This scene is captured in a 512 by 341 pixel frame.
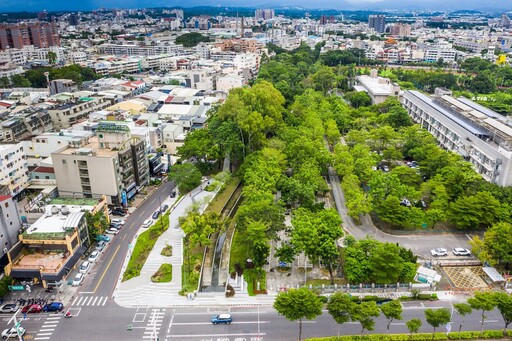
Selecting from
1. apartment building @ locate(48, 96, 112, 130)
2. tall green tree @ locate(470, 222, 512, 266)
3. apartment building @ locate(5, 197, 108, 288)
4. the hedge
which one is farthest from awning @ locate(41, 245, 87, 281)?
apartment building @ locate(48, 96, 112, 130)

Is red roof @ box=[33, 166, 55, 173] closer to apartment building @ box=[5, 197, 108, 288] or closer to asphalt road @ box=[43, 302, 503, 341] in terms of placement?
apartment building @ box=[5, 197, 108, 288]

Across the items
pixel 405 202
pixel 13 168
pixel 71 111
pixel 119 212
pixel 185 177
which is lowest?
pixel 119 212

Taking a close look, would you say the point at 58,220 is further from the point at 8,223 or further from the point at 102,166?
the point at 102,166

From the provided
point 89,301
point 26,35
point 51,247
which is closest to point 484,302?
point 89,301

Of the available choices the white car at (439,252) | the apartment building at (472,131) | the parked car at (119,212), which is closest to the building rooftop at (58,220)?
the parked car at (119,212)

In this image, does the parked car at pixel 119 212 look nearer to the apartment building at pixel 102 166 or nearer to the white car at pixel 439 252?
the apartment building at pixel 102 166

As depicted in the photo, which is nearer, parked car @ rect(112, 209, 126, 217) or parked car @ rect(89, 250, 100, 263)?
parked car @ rect(89, 250, 100, 263)
